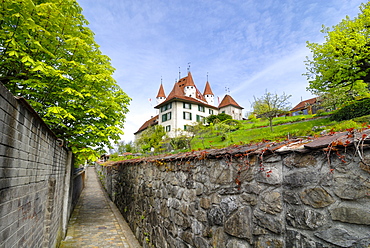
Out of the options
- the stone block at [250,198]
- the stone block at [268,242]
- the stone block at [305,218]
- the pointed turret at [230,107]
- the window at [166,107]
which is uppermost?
the pointed turret at [230,107]

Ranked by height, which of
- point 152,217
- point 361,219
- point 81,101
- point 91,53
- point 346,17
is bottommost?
point 152,217

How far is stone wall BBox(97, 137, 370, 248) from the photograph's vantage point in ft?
5.18

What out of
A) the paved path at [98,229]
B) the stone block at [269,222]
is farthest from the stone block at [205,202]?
the paved path at [98,229]

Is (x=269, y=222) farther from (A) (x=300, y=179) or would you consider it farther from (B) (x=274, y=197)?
(A) (x=300, y=179)

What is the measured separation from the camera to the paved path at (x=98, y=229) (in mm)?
6512

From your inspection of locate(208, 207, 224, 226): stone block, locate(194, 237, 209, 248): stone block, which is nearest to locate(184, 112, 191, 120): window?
locate(194, 237, 209, 248): stone block

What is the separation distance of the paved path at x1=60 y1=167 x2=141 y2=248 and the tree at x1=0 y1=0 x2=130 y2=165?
264 centimetres

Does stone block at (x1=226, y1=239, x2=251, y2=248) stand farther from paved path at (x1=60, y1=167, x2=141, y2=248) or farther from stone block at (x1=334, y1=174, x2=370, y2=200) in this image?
paved path at (x1=60, y1=167, x2=141, y2=248)

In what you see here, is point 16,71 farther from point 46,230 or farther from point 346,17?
point 346,17

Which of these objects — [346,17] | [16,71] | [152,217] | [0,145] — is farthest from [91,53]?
[346,17]

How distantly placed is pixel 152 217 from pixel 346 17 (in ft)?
65.8

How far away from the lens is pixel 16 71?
19.7 feet

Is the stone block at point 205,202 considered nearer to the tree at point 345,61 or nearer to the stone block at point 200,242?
the stone block at point 200,242

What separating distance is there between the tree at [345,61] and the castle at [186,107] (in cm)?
1689
